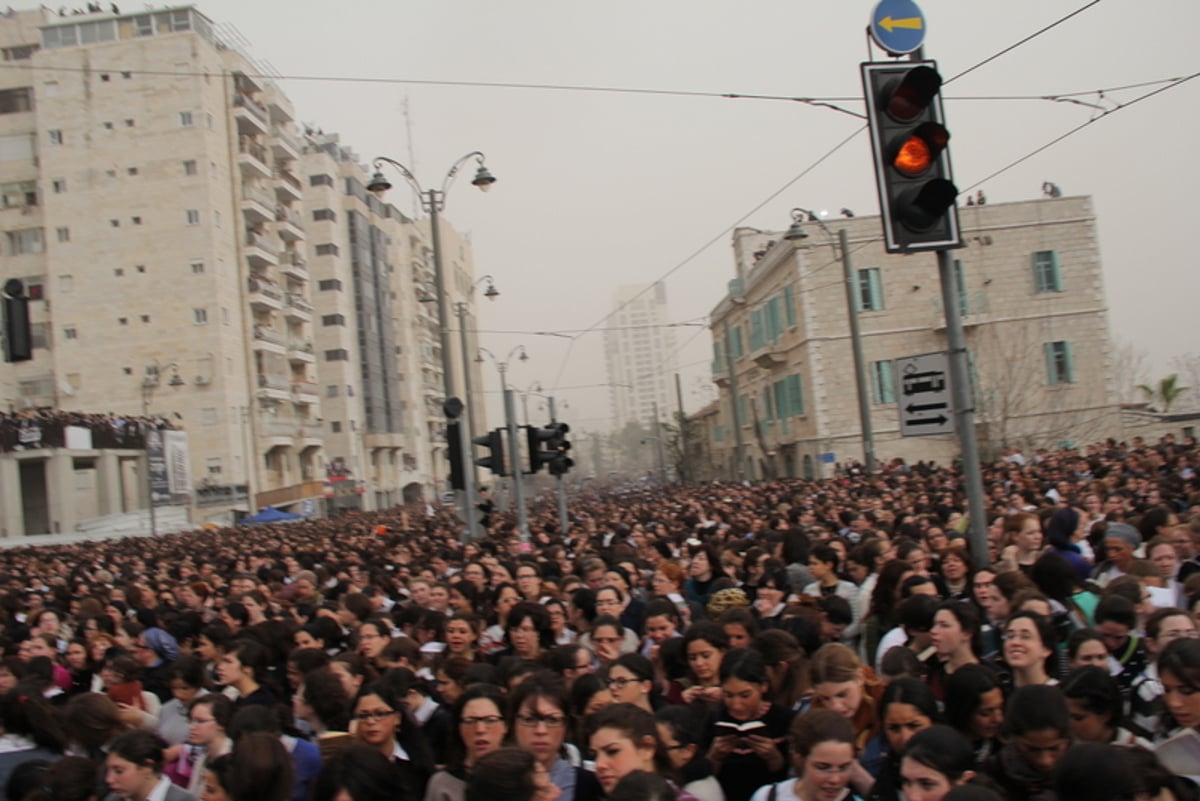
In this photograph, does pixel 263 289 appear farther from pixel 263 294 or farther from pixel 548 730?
pixel 548 730

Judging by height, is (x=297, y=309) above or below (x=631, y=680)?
above

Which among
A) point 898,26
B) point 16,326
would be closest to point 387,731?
point 898,26

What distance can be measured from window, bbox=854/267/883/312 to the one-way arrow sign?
101 ft

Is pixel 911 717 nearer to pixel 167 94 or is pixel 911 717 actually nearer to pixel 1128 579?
pixel 1128 579

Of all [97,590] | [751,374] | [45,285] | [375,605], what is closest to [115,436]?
[45,285]

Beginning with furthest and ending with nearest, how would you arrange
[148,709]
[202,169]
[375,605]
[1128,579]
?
[202,169]
[375,605]
[148,709]
[1128,579]


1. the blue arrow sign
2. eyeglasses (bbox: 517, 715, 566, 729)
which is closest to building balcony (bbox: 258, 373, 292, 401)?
the blue arrow sign

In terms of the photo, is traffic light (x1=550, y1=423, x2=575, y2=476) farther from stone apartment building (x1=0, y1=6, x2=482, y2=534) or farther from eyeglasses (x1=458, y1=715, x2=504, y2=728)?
stone apartment building (x1=0, y1=6, x2=482, y2=534)

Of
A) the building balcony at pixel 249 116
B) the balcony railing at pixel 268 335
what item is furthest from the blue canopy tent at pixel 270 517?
the building balcony at pixel 249 116

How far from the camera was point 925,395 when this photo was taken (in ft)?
21.1

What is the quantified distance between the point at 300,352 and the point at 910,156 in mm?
59768

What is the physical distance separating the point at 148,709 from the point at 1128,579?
19.6 ft

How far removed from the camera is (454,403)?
596 inches

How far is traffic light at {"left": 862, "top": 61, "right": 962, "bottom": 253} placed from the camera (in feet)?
18.6
